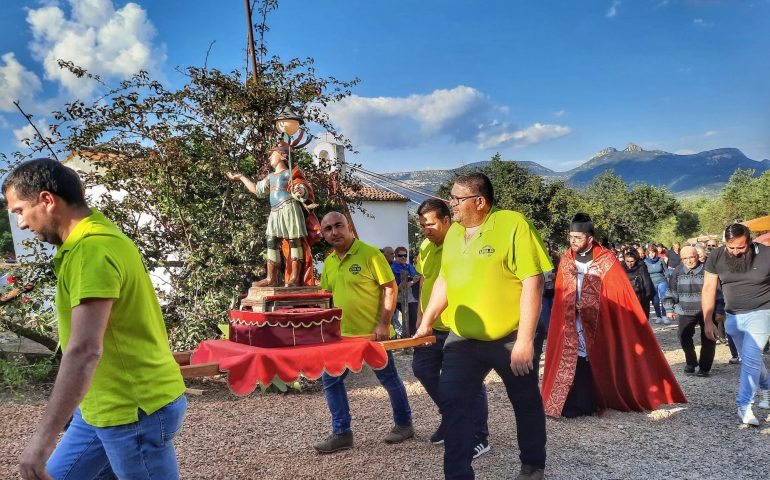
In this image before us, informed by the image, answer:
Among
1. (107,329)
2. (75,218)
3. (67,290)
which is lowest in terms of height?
(107,329)

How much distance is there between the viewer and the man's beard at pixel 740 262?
5.41 metres

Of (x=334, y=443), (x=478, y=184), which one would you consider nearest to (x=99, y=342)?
(x=478, y=184)

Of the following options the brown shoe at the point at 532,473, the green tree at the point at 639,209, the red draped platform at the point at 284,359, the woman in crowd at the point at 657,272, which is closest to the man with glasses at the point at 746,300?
the brown shoe at the point at 532,473

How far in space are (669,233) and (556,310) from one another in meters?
73.6

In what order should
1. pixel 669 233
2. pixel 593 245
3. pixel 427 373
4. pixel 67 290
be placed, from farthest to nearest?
1. pixel 669 233
2. pixel 593 245
3. pixel 427 373
4. pixel 67 290

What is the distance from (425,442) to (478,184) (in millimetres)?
2596

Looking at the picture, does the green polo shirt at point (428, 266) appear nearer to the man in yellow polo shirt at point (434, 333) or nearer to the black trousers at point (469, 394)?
the man in yellow polo shirt at point (434, 333)

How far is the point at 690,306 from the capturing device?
774 centimetres

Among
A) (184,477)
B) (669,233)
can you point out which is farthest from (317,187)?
(669,233)

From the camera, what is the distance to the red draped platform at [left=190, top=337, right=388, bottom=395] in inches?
141

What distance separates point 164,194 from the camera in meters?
7.81

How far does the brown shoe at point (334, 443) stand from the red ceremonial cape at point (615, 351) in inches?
87.1

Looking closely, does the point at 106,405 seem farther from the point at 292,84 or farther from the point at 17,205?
the point at 292,84

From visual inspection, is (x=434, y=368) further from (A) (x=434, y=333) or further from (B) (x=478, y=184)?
(B) (x=478, y=184)
